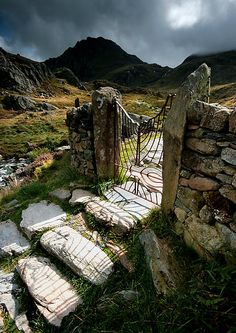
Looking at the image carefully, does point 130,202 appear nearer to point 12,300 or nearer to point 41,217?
point 41,217

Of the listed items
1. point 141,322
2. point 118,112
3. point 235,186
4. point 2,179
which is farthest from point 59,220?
Result: point 2,179

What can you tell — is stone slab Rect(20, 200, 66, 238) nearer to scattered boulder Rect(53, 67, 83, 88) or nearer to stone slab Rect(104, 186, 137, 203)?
stone slab Rect(104, 186, 137, 203)

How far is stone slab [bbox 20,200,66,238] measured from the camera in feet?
19.9

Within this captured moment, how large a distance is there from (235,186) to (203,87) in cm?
159

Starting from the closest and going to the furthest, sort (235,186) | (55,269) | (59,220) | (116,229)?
(235,186), (55,269), (116,229), (59,220)

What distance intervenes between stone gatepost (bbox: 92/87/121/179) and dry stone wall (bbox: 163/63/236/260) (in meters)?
2.80

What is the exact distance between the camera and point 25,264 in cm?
511

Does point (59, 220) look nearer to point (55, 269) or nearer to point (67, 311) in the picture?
point (55, 269)

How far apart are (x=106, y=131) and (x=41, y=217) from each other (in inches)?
98.5

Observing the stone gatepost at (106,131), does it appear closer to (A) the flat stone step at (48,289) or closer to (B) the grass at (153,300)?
(B) the grass at (153,300)

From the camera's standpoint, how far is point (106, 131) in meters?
7.01

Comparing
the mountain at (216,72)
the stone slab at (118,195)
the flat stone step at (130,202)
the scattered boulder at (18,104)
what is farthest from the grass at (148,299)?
the mountain at (216,72)

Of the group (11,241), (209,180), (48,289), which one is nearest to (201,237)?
(209,180)

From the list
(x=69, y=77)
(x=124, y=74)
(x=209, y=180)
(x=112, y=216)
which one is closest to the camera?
(x=209, y=180)
